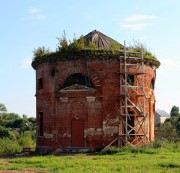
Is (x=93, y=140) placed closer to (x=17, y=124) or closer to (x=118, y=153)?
(x=118, y=153)

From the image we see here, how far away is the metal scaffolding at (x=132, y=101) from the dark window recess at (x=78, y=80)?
2.07 metres

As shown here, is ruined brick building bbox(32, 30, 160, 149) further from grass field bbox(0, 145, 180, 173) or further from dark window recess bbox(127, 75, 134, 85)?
grass field bbox(0, 145, 180, 173)

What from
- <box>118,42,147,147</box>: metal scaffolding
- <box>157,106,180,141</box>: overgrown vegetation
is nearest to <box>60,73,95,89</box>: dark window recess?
<box>118,42,147,147</box>: metal scaffolding

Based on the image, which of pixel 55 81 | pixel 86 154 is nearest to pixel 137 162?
pixel 86 154

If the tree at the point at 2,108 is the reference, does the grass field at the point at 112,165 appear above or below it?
below

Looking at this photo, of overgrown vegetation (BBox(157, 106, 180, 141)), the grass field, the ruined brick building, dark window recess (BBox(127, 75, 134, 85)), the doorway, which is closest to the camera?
the grass field

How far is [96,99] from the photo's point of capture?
2173 centimetres

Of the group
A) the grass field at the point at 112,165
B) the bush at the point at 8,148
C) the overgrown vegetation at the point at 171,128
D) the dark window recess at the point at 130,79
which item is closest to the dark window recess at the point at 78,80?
the dark window recess at the point at 130,79

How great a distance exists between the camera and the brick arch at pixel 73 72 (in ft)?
71.6

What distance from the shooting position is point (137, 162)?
51.1 feet

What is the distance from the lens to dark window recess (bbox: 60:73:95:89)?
2195 cm

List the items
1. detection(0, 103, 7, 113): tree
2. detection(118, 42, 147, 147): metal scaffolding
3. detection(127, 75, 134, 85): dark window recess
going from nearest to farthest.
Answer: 1. detection(118, 42, 147, 147): metal scaffolding
2. detection(127, 75, 134, 85): dark window recess
3. detection(0, 103, 7, 113): tree

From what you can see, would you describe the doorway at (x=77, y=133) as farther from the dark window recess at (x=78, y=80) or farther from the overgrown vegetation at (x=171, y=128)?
the overgrown vegetation at (x=171, y=128)

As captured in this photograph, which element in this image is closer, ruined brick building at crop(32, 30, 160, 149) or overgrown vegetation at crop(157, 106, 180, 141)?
ruined brick building at crop(32, 30, 160, 149)
